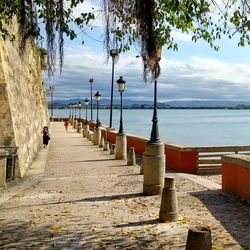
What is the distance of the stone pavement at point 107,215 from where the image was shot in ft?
23.6

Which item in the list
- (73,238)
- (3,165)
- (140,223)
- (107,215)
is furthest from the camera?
(3,165)

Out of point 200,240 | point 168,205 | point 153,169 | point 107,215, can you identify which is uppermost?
point 200,240

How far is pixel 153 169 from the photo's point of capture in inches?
453

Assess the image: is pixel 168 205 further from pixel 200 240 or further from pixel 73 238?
pixel 200 240

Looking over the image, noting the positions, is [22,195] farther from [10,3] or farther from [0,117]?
[10,3]

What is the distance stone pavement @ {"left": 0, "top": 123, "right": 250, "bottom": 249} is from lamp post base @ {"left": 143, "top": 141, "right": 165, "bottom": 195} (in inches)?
15.5

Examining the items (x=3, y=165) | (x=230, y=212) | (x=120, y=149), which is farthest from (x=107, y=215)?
(x=120, y=149)

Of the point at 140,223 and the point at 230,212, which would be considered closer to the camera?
the point at 140,223

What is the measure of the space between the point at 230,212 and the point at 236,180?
1.80 metres

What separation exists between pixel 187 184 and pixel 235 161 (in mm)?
2512

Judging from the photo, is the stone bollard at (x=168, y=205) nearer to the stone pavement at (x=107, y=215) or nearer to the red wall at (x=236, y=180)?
the stone pavement at (x=107, y=215)

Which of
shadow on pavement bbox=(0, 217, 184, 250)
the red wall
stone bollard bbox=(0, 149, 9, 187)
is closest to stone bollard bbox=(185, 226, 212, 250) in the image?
shadow on pavement bbox=(0, 217, 184, 250)

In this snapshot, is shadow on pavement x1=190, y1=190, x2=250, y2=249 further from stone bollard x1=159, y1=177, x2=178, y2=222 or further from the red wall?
stone bollard x1=159, y1=177, x2=178, y2=222

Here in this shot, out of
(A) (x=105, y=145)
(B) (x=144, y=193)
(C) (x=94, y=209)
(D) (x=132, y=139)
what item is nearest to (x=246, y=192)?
(B) (x=144, y=193)
